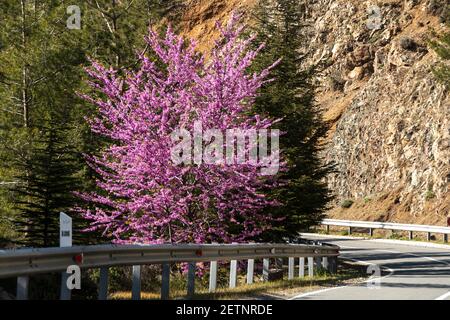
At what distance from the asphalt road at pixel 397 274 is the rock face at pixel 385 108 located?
824 cm

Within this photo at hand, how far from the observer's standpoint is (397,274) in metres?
19.7

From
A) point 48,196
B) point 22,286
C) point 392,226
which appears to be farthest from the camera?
point 392,226

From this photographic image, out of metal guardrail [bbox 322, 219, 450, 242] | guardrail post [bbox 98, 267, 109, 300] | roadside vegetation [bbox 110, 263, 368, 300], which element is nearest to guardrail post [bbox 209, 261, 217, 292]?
roadside vegetation [bbox 110, 263, 368, 300]

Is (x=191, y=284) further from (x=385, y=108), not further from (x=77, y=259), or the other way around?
(x=385, y=108)

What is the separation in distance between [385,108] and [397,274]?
31.6m

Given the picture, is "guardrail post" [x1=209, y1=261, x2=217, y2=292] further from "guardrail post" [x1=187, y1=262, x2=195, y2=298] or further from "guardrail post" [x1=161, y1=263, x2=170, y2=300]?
"guardrail post" [x1=161, y1=263, x2=170, y2=300]

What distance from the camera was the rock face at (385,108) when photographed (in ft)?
143

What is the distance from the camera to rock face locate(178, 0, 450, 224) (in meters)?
43.6

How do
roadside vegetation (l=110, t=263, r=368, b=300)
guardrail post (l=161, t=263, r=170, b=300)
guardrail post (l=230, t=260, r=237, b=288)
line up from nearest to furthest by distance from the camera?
guardrail post (l=161, t=263, r=170, b=300), roadside vegetation (l=110, t=263, r=368, b=300), guardrail post (l=230, t=260, r=237, b=288)

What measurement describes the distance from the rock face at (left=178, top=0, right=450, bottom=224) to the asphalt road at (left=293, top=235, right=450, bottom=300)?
8244 millimetres

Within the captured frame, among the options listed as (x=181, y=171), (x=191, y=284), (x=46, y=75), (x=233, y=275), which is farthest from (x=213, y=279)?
(x=46, y=75)

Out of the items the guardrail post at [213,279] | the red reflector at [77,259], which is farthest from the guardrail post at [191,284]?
the red reflector at [77,259]

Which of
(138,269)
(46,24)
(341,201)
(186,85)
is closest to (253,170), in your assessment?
(186,85)
